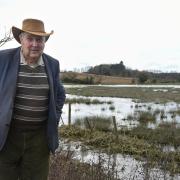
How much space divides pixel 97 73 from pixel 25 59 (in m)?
122

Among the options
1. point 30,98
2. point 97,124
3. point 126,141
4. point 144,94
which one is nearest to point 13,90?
point 30,98

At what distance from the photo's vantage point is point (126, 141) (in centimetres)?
1520

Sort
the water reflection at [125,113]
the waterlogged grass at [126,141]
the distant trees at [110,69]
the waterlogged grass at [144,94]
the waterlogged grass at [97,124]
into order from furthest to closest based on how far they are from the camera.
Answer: the distant trees at [110,69]
the waterlogged grass at [144,94]
the water reflection at [125,113]
the waterlogged grass at [97,124]
the waterlogged grass at [126,141]

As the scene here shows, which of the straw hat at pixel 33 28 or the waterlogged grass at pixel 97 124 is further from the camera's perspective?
the waterlogged grass at pixel 97 124

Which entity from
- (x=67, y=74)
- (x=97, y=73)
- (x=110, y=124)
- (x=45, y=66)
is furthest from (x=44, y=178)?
(x=97, y=73)

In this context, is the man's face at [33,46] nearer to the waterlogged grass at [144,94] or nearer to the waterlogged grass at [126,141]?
the waterlogged grass at [126,141]

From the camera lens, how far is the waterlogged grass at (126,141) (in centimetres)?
1270

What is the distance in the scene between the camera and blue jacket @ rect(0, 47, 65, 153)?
14.3ft

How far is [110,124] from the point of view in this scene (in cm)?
2045

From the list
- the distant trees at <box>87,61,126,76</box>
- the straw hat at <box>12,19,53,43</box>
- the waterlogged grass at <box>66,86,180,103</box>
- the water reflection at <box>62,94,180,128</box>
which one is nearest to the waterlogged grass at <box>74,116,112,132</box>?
the water reflection at <box>62,94,180,128</box>

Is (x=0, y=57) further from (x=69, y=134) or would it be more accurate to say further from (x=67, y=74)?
(x=67, y=74)

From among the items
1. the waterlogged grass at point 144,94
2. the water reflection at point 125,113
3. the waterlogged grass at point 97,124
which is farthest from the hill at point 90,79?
the waterlogged grass at point 97,124

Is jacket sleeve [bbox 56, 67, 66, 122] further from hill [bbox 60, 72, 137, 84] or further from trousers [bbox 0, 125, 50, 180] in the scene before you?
hill [bbox 60, 72, 137, 84]

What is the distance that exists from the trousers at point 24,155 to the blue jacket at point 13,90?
3.7 inches
